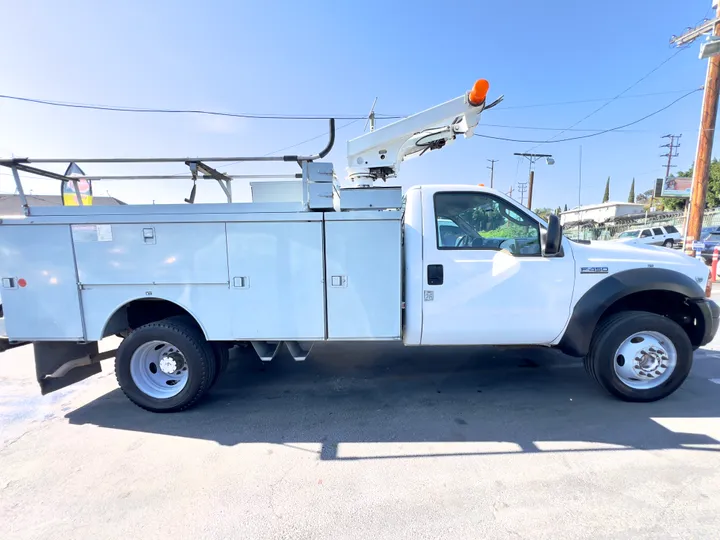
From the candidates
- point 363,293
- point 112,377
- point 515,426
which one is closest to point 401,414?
point 515,426

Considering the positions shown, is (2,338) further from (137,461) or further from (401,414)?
(401,414)

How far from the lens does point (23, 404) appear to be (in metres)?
3.62

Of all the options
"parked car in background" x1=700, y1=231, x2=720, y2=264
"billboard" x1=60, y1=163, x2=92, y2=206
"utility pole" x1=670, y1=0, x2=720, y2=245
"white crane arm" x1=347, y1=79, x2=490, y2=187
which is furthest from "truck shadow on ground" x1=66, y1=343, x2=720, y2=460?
"parked car in background" x1=700, y1=231, x2=720, y2=264

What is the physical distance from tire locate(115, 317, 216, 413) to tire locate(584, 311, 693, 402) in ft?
12.2

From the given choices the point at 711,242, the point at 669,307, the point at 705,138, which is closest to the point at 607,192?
the point at 711,242

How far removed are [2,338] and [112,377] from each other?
3.96ft

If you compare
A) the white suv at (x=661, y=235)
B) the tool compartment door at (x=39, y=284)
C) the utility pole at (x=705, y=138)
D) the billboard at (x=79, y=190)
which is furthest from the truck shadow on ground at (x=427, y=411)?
the white suv at (x=661, y=235)

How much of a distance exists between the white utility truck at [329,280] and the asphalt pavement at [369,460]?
434 mm

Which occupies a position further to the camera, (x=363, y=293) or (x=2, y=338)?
(x=2, y=338)

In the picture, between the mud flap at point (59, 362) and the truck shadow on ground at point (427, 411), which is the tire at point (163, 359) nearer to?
the truck shadow on ground at point (427, 411)

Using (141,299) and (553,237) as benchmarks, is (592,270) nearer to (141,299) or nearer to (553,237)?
(553,237)

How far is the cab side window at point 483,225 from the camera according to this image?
10.7ft

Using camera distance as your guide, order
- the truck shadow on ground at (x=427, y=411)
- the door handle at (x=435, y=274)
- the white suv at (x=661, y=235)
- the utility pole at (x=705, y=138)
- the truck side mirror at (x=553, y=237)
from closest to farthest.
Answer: the truck shadow on ground at (x=427, y=411) → the truck side mirror at (x=553, y=237) → the door handle at (x=435, y=274) → the utility pole at (x=705, y=138) → the white suv at (x=661, y=235)

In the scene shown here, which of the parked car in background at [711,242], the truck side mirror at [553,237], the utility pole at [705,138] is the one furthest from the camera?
the parked car in background at [711,242]
